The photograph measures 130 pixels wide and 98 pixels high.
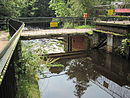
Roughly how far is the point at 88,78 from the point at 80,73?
991mm

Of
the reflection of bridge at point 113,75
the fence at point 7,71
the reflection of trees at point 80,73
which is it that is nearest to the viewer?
the fence at point 7,71

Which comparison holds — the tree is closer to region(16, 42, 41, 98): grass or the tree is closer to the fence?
region(16, 42, 41, 98): grass

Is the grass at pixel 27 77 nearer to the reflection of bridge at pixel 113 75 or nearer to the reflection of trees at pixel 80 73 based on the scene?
the reflection of trees at pixel 80 73

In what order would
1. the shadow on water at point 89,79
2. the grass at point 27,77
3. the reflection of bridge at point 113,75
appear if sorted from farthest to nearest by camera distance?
the reflection of bridge at point 113,75 < the shadow on water at point 89,79 < the grass at point 27,77

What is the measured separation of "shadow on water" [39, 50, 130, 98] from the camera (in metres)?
8.79

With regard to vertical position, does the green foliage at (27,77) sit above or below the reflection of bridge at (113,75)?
above

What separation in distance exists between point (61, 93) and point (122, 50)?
7.14 metres

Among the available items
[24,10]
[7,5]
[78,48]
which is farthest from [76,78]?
[24,10]

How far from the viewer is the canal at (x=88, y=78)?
8805 millimetres

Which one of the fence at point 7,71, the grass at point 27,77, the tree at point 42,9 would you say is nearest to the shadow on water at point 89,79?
the grass at point 27,77

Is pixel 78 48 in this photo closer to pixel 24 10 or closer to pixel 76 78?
pixel 76 78

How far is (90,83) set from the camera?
33.0ft

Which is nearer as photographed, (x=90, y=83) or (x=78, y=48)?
(x=90, y=83)

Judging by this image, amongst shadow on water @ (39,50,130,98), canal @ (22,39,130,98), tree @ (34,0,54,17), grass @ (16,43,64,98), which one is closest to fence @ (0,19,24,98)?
grass @ (16,43,64,98)
